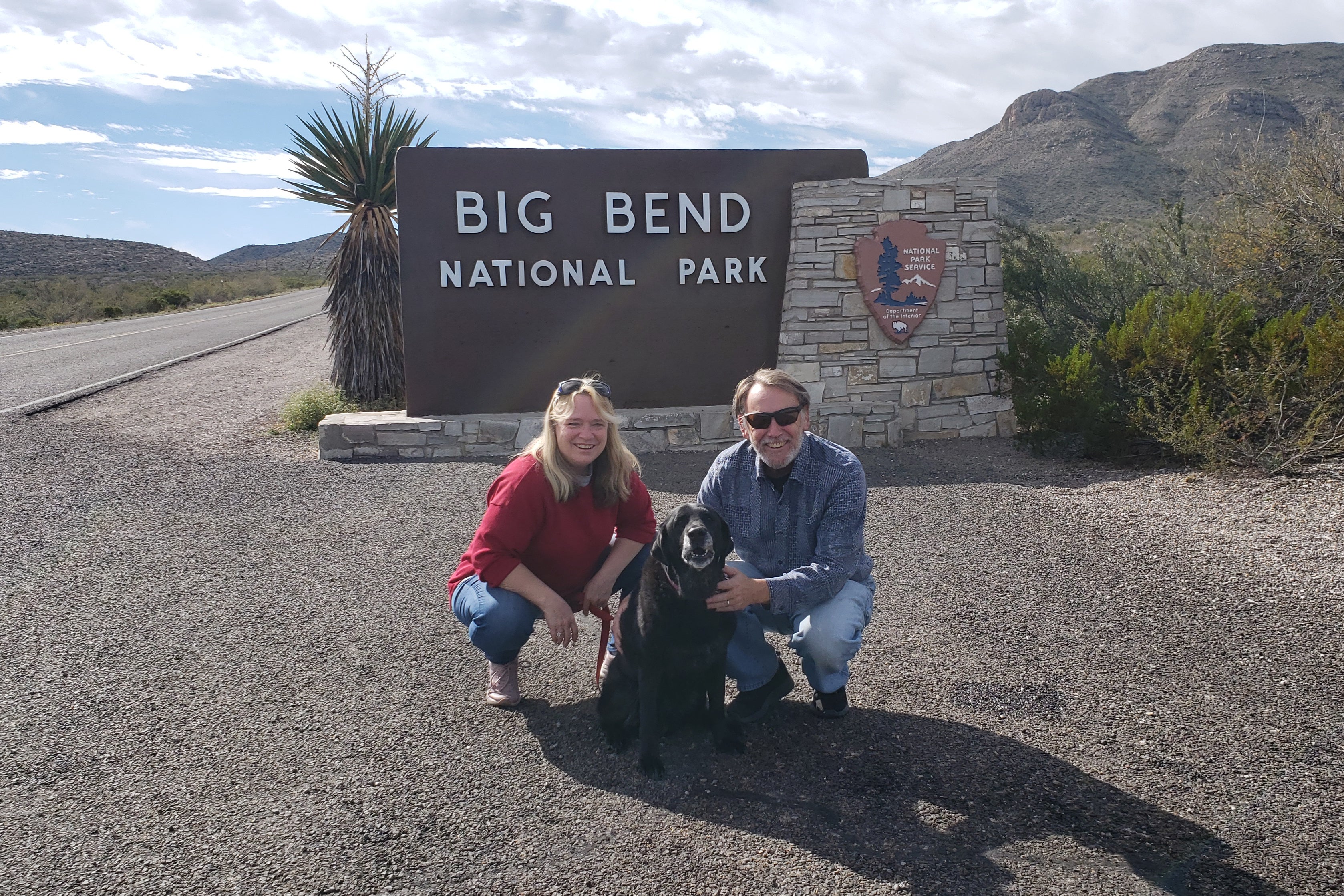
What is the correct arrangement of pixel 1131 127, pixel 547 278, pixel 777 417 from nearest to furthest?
pixel 777 417, pixel 547 278, pixel 1131 127

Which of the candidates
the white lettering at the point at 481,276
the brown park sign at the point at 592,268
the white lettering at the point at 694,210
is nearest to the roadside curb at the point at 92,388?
the brown park sign at the point at 592,268

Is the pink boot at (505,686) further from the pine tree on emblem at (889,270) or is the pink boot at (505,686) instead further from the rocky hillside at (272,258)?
the rocky hillside at (272,258)

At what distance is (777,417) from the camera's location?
127 inches

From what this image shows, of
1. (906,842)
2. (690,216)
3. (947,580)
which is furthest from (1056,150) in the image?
(906,842)

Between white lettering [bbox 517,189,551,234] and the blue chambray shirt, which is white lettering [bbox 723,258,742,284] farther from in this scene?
the blue chambray shirt

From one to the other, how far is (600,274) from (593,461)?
228 inches

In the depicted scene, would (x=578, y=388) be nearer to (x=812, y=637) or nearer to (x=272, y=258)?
(x=812, y=637)

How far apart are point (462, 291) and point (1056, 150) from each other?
41473 mm

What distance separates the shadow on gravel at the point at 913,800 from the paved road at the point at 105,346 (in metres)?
10.9

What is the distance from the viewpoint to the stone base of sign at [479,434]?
28.3ft

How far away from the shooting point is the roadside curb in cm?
1035

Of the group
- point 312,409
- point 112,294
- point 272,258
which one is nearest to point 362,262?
point 312,409

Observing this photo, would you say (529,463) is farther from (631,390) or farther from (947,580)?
(631,390)

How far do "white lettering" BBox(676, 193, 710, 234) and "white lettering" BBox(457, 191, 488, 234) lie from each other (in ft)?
6.36
